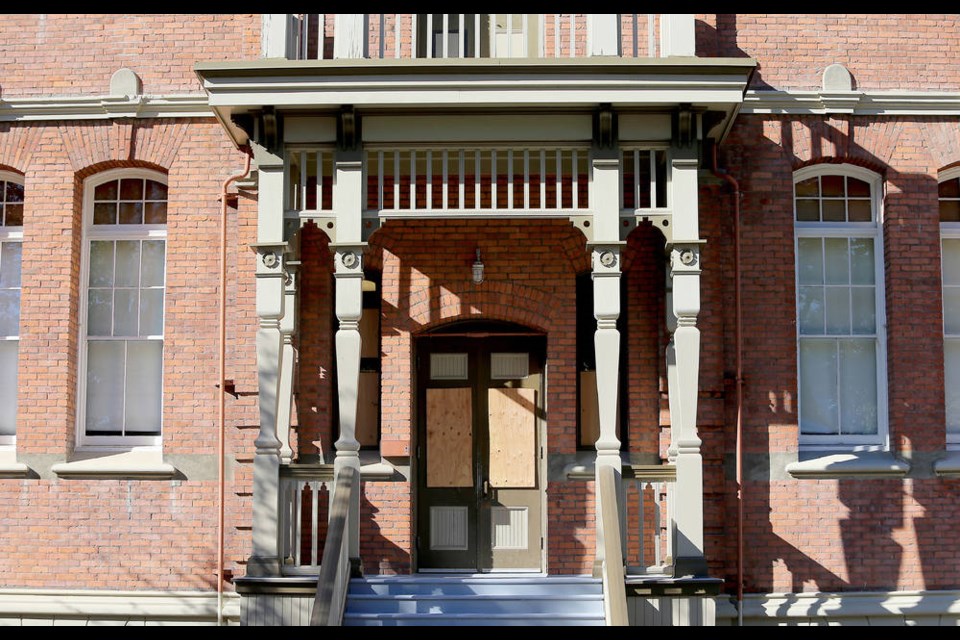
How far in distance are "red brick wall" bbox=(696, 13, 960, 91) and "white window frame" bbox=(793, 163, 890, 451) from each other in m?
0.90

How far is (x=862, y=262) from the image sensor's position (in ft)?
38.9

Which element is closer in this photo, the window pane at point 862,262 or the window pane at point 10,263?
the window pane at point 862,262

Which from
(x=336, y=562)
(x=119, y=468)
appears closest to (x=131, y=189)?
(x=119, y=468)

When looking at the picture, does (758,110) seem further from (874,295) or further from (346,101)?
(346,101)

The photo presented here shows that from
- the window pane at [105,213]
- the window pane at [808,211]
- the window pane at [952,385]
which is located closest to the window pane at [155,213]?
the window pane at [105,213]

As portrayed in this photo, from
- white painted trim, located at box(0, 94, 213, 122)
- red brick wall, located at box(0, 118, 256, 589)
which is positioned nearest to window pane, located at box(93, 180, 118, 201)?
red brick wall, located at box(0, 118, 256, 589)

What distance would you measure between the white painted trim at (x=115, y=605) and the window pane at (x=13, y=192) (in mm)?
4051

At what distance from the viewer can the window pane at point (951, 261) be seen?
1190 centimetres

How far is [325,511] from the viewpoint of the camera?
11180mm

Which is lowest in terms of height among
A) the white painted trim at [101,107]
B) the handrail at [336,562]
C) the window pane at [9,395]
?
the handrail at [336,562]

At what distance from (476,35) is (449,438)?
3978mm

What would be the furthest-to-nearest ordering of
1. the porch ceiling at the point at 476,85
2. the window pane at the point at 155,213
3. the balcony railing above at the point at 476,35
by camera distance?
the window pane at the point at 155,213
the balcony railing above at the point at 476,35
the porch ceiling at the point at 476,85

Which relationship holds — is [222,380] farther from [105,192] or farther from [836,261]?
[836,261]

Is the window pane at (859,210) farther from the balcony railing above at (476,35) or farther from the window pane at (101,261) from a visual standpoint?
the window pane at (101,261)
